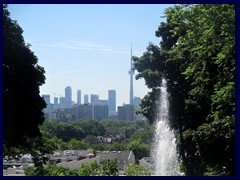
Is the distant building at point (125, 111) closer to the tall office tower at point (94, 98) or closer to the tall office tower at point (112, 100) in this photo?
the tall office tower at point (112, 100)

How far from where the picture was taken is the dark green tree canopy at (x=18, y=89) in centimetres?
1035

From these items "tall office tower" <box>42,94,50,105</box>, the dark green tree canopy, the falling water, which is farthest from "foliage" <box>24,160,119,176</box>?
the falling water

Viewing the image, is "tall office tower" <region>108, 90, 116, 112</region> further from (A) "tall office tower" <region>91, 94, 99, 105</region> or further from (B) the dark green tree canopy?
(B) the dark green tree canopy

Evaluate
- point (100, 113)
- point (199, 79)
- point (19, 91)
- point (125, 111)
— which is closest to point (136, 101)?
point (125, 111)

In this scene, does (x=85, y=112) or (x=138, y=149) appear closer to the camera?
(x=85, y=112)

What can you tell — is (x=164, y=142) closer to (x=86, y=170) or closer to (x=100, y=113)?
(x=100, y=113)

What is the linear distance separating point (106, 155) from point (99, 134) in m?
1.11

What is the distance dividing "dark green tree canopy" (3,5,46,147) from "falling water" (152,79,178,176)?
4.21 meters

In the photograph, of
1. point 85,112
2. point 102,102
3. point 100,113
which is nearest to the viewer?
point 102,102

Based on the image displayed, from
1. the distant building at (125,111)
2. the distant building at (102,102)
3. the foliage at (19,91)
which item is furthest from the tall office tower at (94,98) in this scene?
the foliage at (19,91)

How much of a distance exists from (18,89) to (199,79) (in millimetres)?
4999

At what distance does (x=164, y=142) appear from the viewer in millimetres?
14531

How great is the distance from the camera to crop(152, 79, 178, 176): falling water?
13.6 metres
